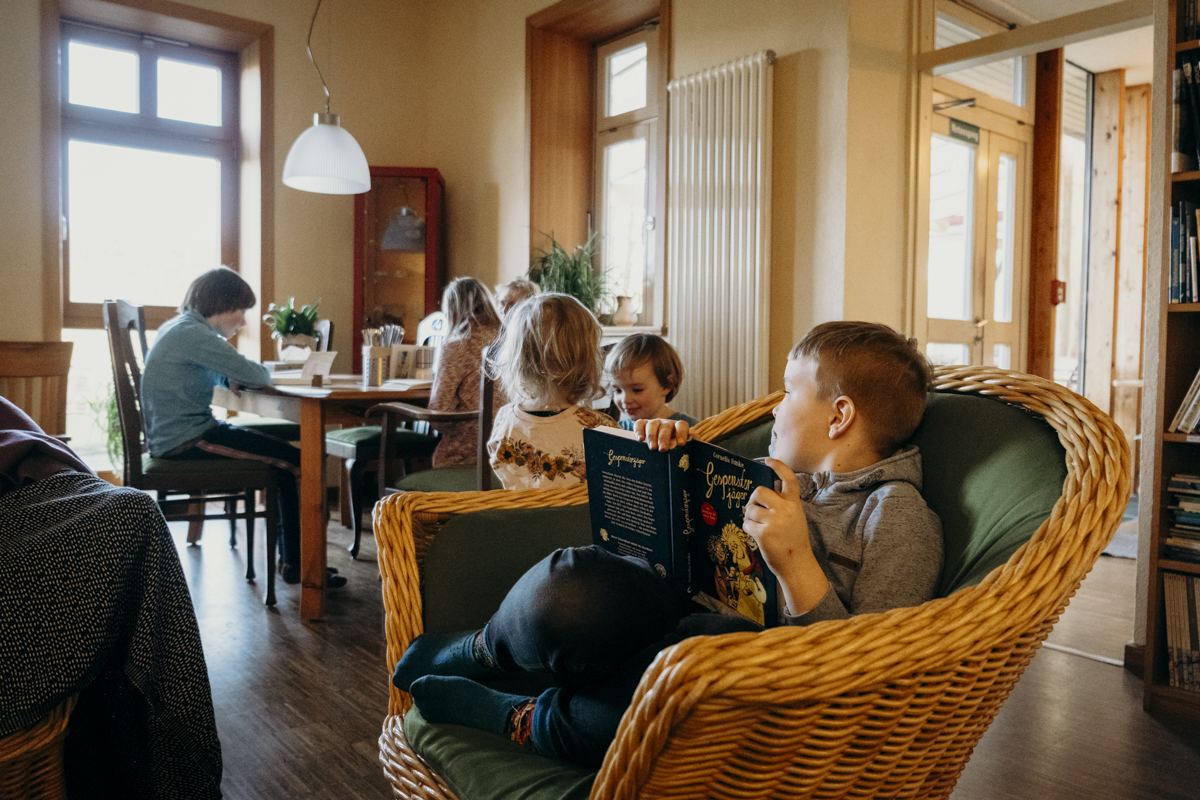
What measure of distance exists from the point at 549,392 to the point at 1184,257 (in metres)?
1.54

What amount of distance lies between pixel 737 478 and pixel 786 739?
0.96ft

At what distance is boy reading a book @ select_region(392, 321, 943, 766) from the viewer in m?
0.91

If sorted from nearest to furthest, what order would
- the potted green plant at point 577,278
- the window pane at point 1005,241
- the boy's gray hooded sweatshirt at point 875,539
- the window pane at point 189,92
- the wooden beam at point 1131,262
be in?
the boy's gray hooded sweatshirt at point 875,539
the potted green plant at point 577,278
the window pane at point 1005,241
the window pane at point 189,92
the wooden beam at point 1131,262

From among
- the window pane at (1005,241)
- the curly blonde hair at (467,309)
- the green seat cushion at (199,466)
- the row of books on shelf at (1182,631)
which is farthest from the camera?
the window pane at (1005,241)

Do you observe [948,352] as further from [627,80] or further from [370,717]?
[370,717]

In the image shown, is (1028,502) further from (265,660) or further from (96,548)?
(265,660)

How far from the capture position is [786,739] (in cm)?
70

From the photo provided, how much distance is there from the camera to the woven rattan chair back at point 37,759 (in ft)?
3.58

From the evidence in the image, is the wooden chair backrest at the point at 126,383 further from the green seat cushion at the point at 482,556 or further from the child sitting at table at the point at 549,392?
the green seat cushion at the point at 482,556

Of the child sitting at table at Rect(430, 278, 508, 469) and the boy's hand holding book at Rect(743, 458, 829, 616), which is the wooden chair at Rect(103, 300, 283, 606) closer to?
the child sitting at table at Rect(430, 278, 508, 469)

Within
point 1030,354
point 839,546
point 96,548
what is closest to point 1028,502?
point 839,546

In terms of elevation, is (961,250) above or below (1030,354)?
above

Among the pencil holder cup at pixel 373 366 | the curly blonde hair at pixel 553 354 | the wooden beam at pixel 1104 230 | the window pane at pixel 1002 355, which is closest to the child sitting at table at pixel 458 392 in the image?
the pencil holder cup at pixel 373 366

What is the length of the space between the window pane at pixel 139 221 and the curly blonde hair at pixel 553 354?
3.76 m
